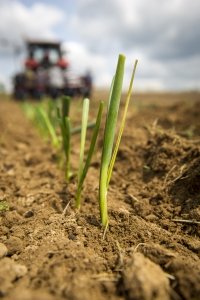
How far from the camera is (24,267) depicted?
0.99 meters

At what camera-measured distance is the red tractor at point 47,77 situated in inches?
334

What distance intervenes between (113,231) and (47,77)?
7725 mm

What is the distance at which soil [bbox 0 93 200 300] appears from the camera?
2.93ft

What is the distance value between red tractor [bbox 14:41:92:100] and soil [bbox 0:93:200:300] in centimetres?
595

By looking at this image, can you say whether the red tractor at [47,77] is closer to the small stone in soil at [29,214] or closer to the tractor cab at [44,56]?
the tractor cab at [44,56]

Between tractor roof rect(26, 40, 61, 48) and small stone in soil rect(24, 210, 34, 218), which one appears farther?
tractor roof rect(26, 40, 61, 48)

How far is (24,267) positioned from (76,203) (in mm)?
468

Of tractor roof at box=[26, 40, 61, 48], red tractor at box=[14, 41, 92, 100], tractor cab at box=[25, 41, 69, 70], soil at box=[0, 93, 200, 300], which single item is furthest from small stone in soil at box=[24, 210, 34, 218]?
tractor roof at box=[26, 40, 61, 48]

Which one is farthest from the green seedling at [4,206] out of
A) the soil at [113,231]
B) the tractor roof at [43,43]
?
the tractor roof at [43,43]

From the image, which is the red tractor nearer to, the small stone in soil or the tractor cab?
the tractor cab

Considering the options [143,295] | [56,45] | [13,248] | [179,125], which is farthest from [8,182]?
[56,45]

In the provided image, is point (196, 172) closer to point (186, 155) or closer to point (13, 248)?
point (186, 155)

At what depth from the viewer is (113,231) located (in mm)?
1225

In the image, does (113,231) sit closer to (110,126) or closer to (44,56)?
(110,126)
